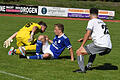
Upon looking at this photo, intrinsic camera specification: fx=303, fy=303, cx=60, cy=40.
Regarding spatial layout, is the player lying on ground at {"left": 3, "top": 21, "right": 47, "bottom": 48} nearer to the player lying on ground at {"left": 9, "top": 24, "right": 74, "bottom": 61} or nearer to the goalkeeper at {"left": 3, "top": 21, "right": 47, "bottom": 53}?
the goalkeeper at {"left": 3, "top": 21, "right": 47, "bottom": 53}

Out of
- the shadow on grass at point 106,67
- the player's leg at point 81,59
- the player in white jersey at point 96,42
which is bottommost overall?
the shadow on grass at point 106,67

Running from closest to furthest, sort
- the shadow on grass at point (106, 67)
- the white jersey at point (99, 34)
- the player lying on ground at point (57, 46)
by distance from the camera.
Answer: the white jersey at point (99, 34) → the shadow on grass at point (106, 67) → the player lying on ground at point (57, 46)

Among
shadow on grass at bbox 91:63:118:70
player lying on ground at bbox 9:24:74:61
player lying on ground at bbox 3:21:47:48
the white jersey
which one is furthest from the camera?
player lying on ground at bbox 3:21:47:48

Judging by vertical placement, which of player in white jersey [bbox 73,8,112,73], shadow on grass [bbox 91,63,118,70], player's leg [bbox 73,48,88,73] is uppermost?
player in white jersey [bbox 73,8,112,73]

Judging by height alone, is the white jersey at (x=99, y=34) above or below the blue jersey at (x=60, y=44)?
above

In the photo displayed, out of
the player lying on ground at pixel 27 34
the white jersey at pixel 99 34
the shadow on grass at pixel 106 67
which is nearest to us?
the white jersey at pixel 99 34

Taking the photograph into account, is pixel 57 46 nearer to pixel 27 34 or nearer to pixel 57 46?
pixel 57 46

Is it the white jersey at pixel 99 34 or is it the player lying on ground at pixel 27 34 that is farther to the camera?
the player lying on ground at pixel 27 34

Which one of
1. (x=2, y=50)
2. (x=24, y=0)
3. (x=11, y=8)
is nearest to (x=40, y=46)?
(x=2, y=50)

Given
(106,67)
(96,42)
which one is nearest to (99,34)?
(96,42)

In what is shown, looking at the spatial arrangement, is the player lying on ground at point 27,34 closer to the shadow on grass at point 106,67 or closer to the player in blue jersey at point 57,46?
the player in blue jersey at point 57,46

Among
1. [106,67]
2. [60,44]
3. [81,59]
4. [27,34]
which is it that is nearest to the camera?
[81,59]

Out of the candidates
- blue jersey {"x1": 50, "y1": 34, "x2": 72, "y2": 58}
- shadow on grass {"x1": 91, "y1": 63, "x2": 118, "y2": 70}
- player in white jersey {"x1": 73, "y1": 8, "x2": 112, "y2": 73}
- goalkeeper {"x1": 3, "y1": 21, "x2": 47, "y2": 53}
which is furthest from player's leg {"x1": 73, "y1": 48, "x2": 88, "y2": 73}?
goalkeeper {"x1": 3, "y1": 21, "x2": 47, "y2": 53}

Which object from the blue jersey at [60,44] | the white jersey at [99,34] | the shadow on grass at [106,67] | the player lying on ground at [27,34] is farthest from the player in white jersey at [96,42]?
the player lying on ground at [27,34]
